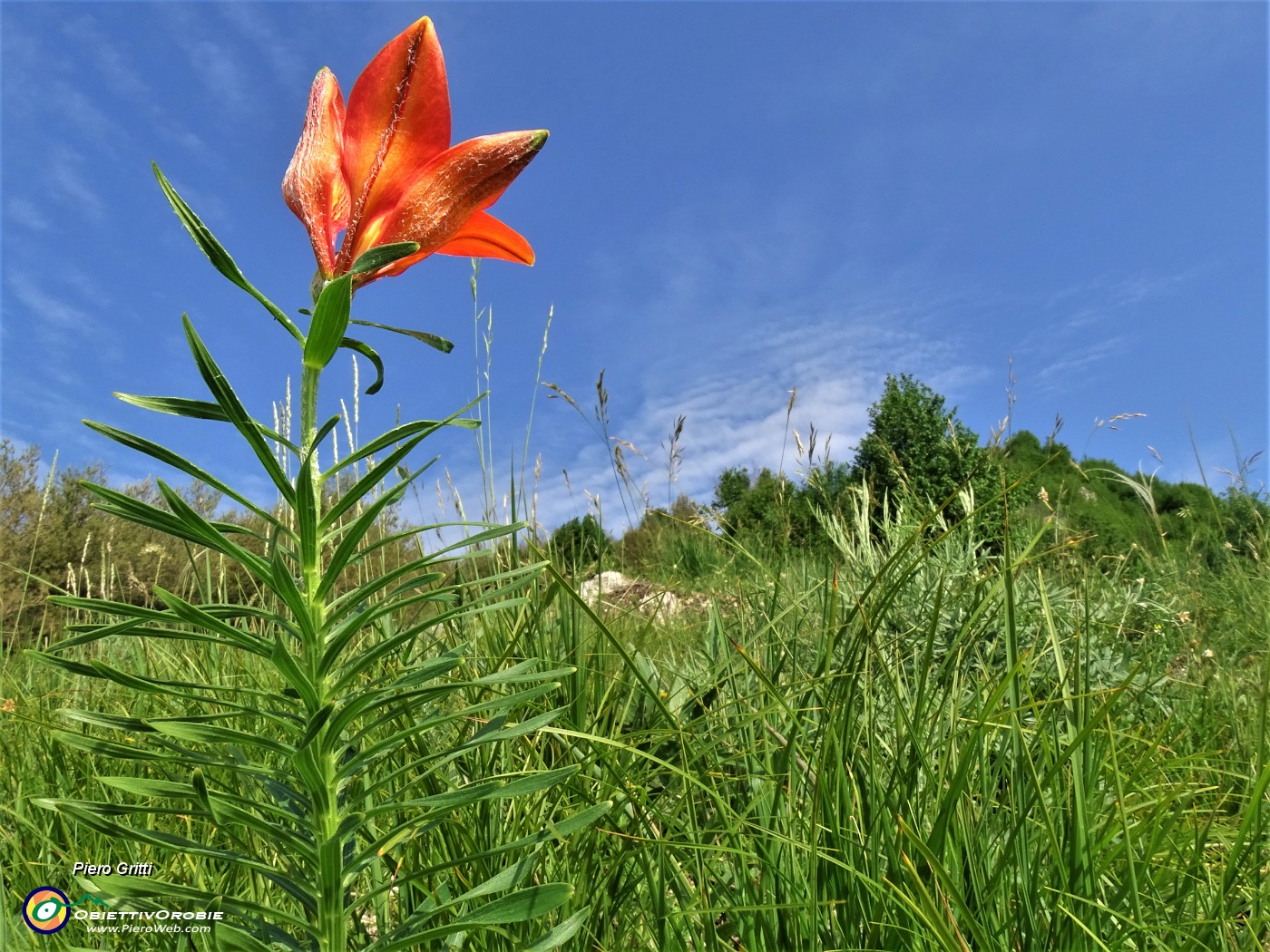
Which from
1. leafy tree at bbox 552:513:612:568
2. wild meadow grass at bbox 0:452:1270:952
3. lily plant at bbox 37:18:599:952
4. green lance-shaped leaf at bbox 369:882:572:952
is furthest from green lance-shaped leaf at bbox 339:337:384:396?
leafy tree at bbox 552:513:612:568

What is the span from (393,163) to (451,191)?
8 centimetres

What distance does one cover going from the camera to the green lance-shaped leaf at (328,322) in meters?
0.68

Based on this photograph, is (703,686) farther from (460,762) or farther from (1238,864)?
(1238,864)

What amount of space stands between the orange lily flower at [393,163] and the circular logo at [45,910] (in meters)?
1.15

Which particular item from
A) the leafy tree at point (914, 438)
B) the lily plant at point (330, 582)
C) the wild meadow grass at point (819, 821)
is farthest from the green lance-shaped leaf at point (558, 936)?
the leafy tree at point (914, 438)

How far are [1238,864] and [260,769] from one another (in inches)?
52.3

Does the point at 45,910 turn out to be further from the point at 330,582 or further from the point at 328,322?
the point at 328,322

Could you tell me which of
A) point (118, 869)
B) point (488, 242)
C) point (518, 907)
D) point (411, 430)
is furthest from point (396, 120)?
point (118, 869)

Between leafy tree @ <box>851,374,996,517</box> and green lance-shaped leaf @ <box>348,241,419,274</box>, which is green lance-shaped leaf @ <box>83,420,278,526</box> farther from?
leafy tree @ <box>851,374,996,517</box>

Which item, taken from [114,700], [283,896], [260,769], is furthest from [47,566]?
[260,769]

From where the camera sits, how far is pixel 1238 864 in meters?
1.08

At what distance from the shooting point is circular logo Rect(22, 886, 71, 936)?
1.19 metres

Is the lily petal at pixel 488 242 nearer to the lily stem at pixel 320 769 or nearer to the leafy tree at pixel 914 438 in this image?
the lily stem at pixel 320 769

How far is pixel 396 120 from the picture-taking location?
0.80 meters
